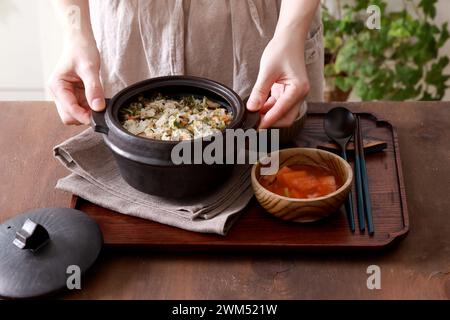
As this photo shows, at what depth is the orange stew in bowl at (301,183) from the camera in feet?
4.46

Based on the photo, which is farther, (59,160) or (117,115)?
(59,160)

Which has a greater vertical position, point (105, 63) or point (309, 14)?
point (309, 14)

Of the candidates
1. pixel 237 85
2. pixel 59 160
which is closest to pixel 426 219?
pixel 237 85

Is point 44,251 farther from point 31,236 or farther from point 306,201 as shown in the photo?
point 306,201

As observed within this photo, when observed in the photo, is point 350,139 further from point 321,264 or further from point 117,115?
point 117,115

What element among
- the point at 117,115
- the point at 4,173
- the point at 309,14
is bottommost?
the point at 4,173

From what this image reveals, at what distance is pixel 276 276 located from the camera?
1.25 m

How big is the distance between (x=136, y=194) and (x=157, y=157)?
186 mm

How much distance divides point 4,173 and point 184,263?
56 cm

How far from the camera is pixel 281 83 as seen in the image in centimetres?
146

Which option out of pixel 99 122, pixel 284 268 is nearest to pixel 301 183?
pixel 284 268

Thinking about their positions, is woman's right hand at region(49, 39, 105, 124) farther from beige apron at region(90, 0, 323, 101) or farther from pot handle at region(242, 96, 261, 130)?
pot handle at region(242, 96, 261, 130)

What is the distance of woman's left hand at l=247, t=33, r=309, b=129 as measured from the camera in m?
1.39
